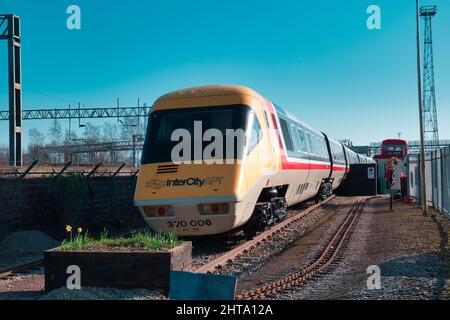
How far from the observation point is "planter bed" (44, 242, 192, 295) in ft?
21.9

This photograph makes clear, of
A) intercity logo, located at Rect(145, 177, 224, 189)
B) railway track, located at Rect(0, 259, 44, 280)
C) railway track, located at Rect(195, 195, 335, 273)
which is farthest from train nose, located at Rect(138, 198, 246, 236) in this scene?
railway track, located at Rect(0, 259, 44, 280)

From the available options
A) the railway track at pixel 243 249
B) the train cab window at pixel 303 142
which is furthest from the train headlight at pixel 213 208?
the train cab window at pixel 303 142

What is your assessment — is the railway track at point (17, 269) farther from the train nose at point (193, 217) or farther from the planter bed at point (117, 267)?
the train nose at point (193, 217)

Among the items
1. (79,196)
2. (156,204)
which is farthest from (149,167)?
(79,196)

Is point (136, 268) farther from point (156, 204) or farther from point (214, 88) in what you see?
point (214, 88)

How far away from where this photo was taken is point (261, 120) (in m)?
10.6

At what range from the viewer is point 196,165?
9.31 meters

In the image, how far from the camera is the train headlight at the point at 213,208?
898 cm

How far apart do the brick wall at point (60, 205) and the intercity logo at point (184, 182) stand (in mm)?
4786

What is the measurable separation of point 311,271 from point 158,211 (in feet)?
9.83

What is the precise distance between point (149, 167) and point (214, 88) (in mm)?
2193

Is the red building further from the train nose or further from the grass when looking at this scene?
the grass

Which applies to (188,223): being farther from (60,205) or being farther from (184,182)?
(60,205)

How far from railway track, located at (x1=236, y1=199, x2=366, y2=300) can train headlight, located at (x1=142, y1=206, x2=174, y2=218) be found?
2.58 meters
